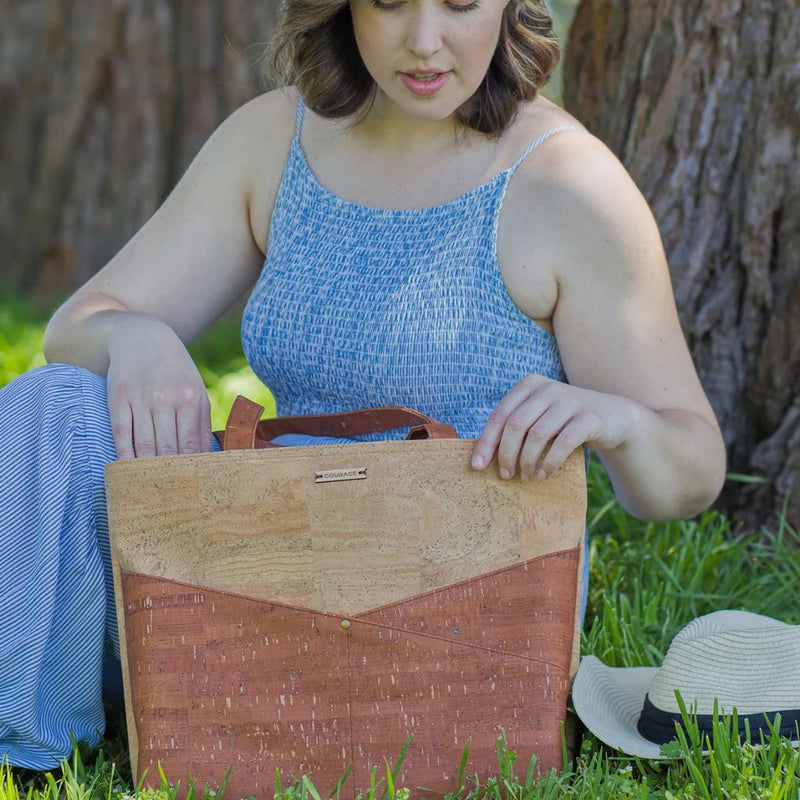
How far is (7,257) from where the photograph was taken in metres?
5.81

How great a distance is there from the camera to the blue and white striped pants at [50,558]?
6.09ft

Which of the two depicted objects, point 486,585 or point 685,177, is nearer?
point 486,585

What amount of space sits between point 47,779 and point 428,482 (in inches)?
30.2

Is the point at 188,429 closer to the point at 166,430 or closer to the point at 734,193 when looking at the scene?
the point at 166,430

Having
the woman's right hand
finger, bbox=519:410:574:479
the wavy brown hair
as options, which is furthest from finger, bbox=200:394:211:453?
the wavy brown hair

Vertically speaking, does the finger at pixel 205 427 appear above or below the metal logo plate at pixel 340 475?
below

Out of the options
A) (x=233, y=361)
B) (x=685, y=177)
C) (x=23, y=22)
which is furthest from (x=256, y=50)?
(x=685, y=177)

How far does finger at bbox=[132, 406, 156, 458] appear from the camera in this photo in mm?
1938

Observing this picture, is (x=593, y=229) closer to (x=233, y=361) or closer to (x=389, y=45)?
(x=389, y=45)

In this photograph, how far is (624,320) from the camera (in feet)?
6.73

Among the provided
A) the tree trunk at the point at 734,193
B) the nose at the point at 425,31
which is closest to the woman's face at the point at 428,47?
the nose at the point at 425,31

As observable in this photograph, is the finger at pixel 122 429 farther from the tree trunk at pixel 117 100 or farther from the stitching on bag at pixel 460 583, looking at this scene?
the tree trunk at pixel 117 100

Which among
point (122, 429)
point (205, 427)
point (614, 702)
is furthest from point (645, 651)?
point (122, 429)

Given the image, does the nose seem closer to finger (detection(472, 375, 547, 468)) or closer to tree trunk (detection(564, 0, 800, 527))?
finger (detection(472, 375, 547, 468))
